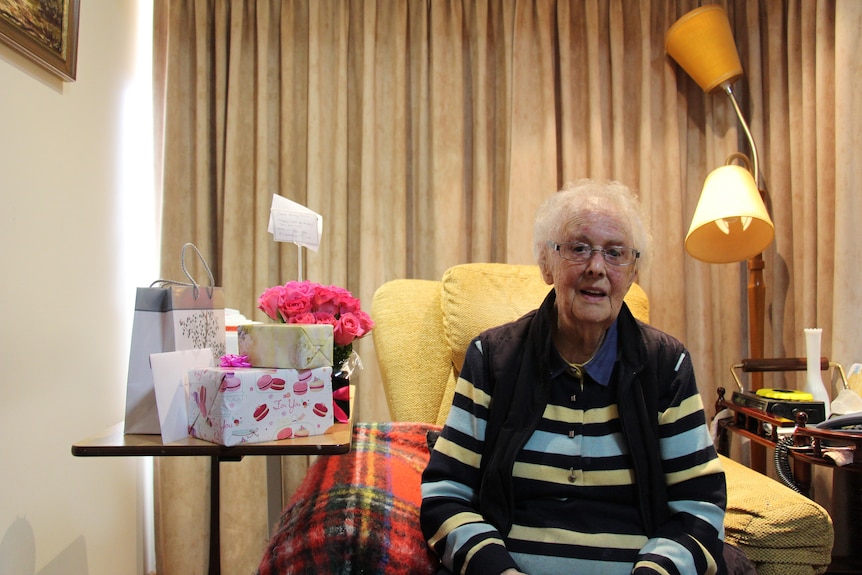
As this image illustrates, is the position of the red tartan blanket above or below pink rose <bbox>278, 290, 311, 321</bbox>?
below

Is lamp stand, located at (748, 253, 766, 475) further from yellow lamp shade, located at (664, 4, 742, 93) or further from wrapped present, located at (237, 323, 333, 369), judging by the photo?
wrapped present, located at (237, 323, 333, 369)

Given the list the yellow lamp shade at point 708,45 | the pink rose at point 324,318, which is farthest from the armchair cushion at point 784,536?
the yellow lamp shade at point 708,45

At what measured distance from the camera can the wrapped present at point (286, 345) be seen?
45.3 inches

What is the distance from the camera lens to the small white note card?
5.17 feet

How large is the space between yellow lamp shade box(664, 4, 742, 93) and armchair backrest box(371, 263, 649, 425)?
1.03 metres

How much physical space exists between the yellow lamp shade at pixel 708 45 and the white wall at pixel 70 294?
2110 millimetres

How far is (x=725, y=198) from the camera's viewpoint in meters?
2.03

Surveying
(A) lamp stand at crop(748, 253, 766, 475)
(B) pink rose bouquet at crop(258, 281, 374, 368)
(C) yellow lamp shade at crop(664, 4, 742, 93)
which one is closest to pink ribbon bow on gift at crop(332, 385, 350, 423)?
(B) pink rose bouquet at crop(258, 281, 374, 368)

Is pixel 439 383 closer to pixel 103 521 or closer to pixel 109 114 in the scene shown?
pixel 103 521

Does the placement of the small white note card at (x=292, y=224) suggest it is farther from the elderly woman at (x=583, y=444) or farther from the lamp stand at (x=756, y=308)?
the lamp stand at (x=756, y=308)

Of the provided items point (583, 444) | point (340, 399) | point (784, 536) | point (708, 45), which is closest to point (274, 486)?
point (340, 399)

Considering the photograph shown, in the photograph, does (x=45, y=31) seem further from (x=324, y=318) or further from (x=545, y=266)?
(x=545, y=266)

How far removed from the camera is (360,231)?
2.43 m

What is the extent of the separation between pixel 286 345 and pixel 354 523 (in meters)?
0.36
